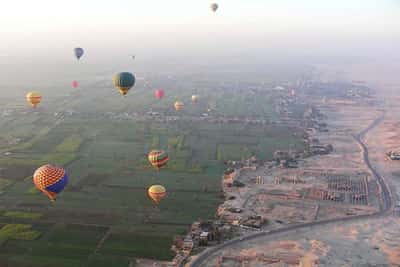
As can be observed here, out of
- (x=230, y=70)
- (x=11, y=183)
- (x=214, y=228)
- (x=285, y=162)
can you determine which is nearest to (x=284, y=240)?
(x=214, y=228)

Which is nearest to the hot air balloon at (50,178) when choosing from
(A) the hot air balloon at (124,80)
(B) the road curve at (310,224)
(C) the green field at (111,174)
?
(C) the green field at (111,174)

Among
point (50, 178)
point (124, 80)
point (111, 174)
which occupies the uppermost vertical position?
point (124, 80)

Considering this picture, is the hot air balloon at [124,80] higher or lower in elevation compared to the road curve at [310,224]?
higher

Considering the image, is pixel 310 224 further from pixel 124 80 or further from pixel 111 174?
pixel 124 80

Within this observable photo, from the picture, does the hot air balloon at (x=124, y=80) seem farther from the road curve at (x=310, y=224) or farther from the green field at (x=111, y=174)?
the road curve at (x=310, y=224)

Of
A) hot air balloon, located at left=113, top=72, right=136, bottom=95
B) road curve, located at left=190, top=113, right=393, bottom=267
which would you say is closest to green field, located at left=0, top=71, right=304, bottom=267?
road curve, located at left=190, top=113, right=393, bottom=267

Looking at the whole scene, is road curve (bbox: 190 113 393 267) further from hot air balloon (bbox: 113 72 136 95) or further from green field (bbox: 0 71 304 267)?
hot air balloon (bbox: 113 72 136 95)

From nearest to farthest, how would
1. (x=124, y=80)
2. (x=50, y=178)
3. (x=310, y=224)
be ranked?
(x=50, y=178)
(x=310, y=224)
(x=124, y=80)

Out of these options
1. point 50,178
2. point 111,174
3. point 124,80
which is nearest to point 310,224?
point 50,178
